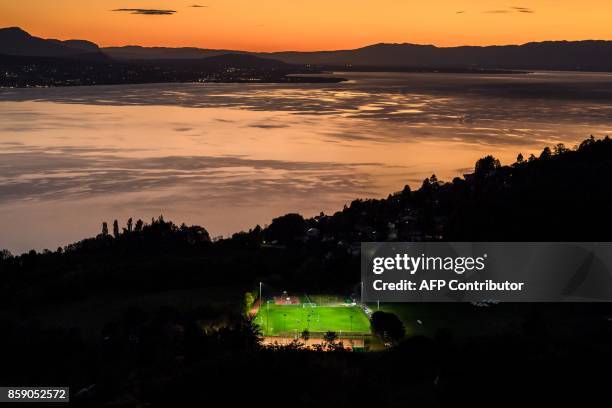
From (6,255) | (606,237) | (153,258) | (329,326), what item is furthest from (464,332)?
(6,255)

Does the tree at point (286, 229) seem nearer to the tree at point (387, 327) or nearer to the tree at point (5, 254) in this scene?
the tree at point (5, 254)

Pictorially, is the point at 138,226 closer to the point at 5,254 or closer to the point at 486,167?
the point at 5,254

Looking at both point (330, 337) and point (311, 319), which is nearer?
point (330, 337)

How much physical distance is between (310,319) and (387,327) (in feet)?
7.47

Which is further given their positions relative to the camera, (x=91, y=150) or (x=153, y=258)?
(x=91, y=150)

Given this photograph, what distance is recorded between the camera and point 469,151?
36.8 m

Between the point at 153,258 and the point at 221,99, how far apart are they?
4932 centimetres

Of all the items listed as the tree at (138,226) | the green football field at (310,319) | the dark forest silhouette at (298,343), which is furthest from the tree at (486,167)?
the green football field at (310,319)

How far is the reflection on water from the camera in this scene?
81.2 feet

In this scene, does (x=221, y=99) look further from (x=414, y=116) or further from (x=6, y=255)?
(x=6, y=255)

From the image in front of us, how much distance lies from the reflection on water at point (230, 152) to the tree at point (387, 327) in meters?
10.7

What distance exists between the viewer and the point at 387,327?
13148 mm

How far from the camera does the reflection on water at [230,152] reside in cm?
2475

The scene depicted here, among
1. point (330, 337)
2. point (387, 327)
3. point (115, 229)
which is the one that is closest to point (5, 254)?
point (115, 229)
